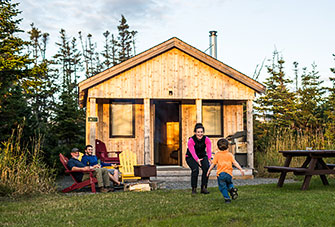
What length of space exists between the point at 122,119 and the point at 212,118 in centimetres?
341

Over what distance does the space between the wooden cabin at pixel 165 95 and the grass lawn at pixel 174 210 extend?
5.41m

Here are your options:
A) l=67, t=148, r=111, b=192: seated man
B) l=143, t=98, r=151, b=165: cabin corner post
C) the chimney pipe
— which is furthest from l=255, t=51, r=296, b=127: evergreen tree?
l=67, t=148, r=111, b=192: seated man

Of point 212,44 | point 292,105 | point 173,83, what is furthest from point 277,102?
point 173,83

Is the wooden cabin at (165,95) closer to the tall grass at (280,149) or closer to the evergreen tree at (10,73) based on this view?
the tall grass at (280,149)

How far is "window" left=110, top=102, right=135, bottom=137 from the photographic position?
49.0 feet

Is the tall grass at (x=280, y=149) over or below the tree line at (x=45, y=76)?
below

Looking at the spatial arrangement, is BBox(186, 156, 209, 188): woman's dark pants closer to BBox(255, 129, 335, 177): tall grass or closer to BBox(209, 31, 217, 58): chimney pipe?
BBox(255, 129, 335, 177): tall grass

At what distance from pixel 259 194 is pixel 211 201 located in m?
1.46

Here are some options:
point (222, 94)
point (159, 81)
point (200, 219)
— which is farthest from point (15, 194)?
point (222, 94)

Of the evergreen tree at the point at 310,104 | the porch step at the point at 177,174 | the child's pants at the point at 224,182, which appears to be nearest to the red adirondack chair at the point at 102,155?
the porch step at the point at 177,174

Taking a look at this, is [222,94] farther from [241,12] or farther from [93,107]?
[93,107]

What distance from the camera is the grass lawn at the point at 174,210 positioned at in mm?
5656

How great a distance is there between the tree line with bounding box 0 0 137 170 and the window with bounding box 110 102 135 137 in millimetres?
1978

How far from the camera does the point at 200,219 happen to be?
5.71m
